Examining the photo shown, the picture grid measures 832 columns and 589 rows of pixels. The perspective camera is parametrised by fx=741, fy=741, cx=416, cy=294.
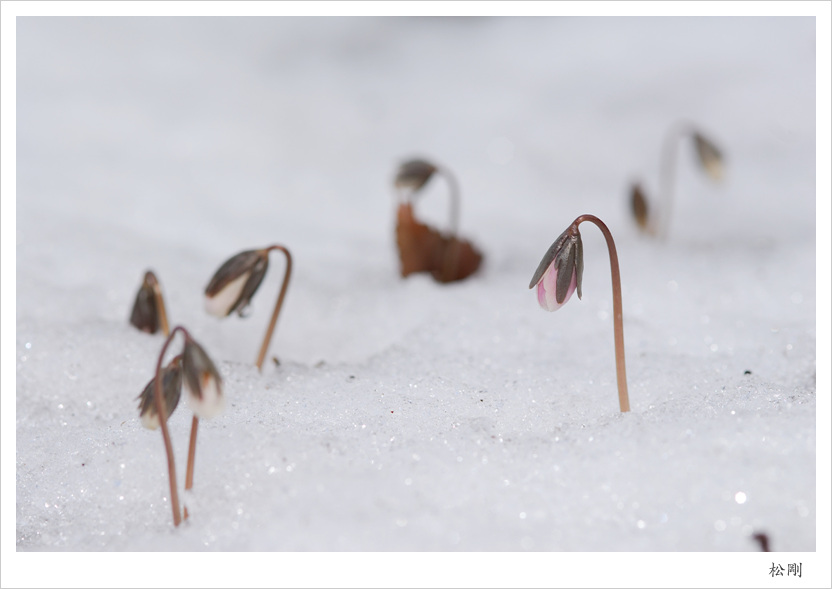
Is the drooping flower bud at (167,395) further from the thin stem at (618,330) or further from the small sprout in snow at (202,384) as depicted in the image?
the thin stem at (618,330)

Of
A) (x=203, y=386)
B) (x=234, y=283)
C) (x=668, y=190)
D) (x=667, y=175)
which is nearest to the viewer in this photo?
(x=203, y=386)

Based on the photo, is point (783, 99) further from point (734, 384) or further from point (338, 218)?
point (734, 384)

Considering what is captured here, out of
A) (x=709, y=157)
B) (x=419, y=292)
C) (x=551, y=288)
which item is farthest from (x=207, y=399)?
(x=709, y=157)

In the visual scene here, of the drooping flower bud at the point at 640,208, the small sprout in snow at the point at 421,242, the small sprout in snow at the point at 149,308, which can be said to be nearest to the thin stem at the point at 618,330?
the small sprout in snow at the point at 421,242

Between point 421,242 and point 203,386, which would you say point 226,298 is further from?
point 421,242

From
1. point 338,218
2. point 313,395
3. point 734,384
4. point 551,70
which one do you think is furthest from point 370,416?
Answer: point 551,70
